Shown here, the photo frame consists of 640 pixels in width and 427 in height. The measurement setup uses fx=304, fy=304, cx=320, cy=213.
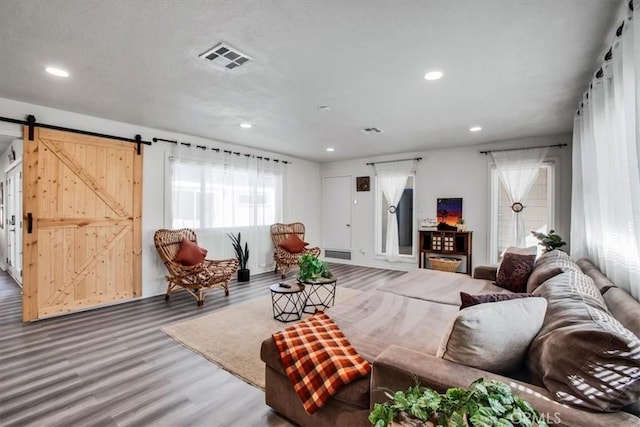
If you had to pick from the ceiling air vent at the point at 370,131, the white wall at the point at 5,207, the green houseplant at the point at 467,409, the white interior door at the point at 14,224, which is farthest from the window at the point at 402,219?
the white wall at the point at 5,207

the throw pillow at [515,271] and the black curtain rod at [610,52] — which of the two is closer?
the black curtain rod at [610,52]

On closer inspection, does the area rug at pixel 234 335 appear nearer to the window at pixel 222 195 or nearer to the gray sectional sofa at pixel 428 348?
the gray sectional sofa at pixel 428 348

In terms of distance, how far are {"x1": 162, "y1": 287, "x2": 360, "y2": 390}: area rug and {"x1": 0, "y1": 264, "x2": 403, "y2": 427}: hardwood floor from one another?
91 millimetres

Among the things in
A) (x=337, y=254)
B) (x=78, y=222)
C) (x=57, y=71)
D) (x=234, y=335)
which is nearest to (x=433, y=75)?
A: (x=234, y=335)

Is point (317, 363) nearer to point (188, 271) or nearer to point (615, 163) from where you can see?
point (615, 163)

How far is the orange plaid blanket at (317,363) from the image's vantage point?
5.21ft

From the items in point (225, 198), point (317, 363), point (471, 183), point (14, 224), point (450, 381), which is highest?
point (471, 183)

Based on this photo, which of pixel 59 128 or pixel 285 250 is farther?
pixel 285 250

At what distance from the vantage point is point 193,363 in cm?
261

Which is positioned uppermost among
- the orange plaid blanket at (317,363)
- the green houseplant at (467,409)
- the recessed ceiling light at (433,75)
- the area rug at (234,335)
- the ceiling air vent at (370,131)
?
the ceiling air vent at (370,131)

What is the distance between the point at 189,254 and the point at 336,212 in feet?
13.1

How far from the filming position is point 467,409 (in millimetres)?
894

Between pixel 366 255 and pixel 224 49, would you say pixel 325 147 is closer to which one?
pixel 366 255

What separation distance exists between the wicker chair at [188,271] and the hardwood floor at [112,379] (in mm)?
621
